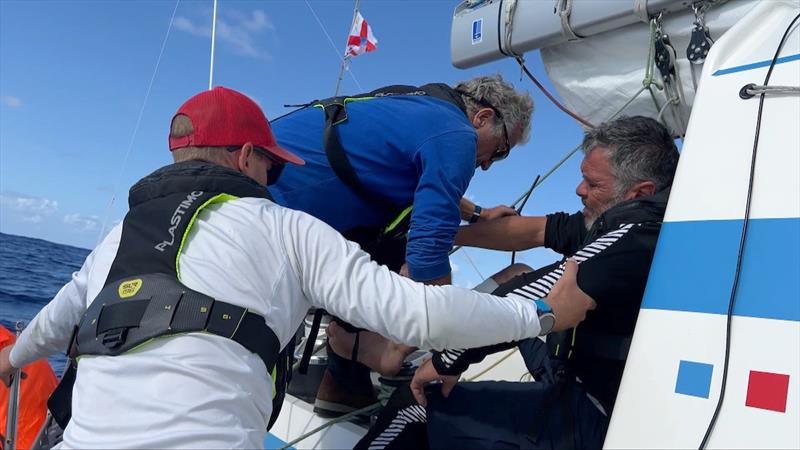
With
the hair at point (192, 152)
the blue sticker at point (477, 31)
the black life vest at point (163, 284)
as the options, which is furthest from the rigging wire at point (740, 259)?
the blue sticker at point (477, 31)

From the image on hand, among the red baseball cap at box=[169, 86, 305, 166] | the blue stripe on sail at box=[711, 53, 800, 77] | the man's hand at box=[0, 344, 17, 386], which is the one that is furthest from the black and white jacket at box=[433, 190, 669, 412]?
the man's hand at box=[0, 344, 17, 386]

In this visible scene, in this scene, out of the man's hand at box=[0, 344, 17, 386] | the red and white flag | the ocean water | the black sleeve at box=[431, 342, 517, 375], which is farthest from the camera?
the ocean water

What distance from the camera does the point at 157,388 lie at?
1174 millimetres

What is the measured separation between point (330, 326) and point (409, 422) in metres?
0.74

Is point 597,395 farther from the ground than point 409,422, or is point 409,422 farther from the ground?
point 597,395

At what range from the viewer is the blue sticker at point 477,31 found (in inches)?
127

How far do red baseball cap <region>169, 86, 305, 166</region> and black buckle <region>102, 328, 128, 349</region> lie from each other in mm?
480

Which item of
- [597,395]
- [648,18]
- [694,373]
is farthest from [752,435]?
[648,18]

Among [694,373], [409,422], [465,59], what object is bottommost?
[409,422]

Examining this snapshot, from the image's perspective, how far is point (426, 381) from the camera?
2.04 metres

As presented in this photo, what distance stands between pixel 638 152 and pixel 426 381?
0.99 metres

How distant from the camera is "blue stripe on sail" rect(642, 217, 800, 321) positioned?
1229 millimetres

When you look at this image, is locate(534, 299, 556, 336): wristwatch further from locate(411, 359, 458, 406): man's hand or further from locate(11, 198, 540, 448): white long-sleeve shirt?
locate(411, 359, 458, 406): man's hand

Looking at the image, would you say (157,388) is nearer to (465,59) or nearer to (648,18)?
(648,18)
